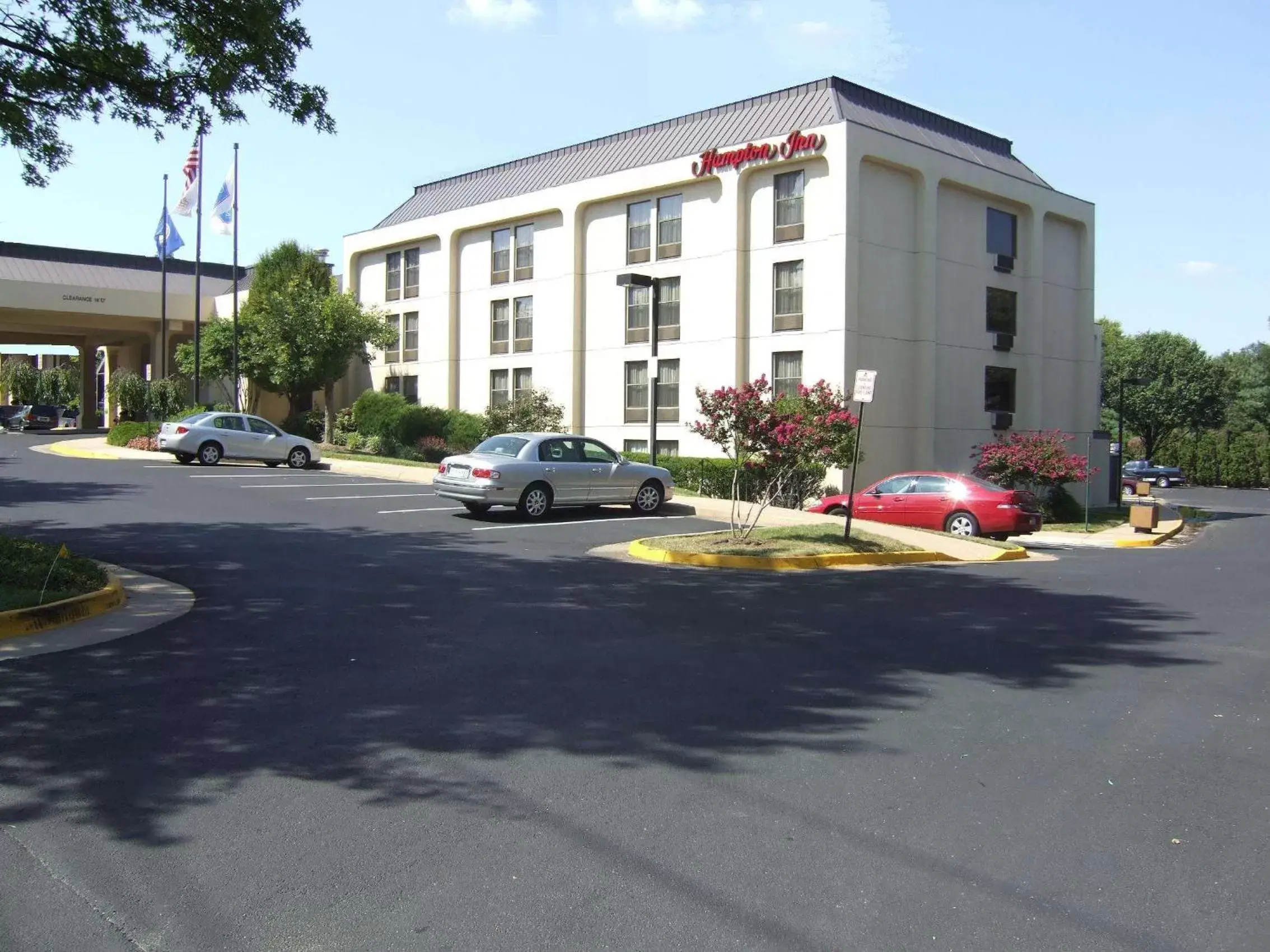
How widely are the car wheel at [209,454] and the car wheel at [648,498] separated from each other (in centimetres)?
1322

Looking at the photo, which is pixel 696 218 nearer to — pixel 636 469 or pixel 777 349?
pixel 777 349

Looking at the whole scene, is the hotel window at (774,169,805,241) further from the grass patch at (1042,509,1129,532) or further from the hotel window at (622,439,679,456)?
the grass patch at (1042,509,1129,532)

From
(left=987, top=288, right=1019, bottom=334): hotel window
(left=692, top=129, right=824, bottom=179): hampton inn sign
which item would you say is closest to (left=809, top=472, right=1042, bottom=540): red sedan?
(left=692, top=129, right=824, bottom=179): hampton inn sign

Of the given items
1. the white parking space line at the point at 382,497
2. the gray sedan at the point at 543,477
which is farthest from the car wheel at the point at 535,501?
the white parking space line at the point at 382,497

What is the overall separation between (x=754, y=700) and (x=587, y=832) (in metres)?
2.44

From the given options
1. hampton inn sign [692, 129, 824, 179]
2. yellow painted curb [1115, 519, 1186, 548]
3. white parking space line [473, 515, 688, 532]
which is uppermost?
hampton inn sign [692, 129, 824, 179]

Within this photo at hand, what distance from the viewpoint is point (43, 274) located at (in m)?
49.6

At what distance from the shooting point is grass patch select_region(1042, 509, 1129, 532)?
98.0 ft

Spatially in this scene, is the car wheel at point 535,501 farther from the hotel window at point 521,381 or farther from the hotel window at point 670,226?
the hotel window at point 521,381

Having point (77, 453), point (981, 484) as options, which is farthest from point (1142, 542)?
point (77, 453)

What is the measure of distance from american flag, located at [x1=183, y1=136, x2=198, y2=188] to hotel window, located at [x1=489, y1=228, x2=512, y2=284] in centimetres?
1028

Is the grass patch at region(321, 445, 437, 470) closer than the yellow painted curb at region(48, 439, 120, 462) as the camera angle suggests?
No

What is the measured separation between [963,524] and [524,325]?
20.2 meters

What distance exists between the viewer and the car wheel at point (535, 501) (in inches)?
721
